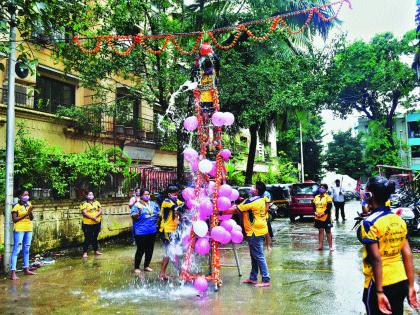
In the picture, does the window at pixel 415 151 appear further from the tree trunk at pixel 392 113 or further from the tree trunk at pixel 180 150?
the tree trunk at pixel 180 150

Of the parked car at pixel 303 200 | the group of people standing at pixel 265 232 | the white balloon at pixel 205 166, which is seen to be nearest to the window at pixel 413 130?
the parked car at pixel 303 200

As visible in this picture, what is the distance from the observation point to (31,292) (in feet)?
24.2

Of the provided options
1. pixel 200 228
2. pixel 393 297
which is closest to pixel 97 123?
pixel 200 228

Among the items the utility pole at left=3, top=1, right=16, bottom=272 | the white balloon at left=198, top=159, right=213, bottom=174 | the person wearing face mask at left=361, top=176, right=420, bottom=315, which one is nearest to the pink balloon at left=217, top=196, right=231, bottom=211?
the white balloon at left=198, top=159, right=213, bottom=174

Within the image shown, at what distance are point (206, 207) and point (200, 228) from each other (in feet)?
1.25

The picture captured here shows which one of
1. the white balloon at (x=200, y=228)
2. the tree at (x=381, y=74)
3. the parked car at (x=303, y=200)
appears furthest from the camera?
the tree at (x=381, y=74)

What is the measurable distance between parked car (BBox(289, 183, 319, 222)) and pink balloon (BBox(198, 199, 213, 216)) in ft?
42.4

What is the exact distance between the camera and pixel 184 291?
7.25 meters

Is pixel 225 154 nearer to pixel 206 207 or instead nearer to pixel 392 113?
pixel 206 207

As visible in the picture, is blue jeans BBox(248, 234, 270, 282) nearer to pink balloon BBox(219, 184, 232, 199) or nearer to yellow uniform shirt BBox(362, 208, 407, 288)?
pink balloon BBox(219, 184, 232, 199)

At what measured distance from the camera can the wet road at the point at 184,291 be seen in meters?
6.16

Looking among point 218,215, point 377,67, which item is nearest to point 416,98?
point 377,67

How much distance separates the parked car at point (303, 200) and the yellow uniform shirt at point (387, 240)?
16.1 m

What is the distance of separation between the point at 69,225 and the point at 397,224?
10852 mm
